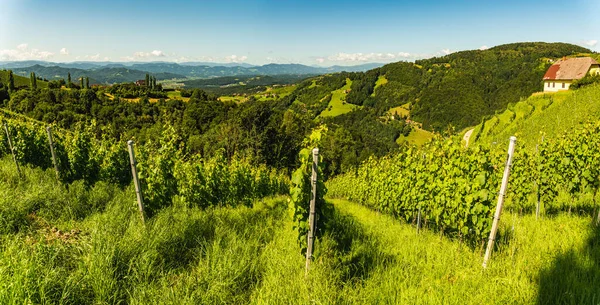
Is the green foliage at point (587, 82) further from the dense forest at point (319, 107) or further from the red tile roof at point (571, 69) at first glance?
the dense forest at point (319, 107)

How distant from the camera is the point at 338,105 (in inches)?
5103

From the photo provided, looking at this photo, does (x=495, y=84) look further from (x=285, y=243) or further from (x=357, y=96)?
(x=285, y=243)

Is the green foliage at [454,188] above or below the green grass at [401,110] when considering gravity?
above

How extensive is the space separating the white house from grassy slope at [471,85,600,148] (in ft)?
36.3

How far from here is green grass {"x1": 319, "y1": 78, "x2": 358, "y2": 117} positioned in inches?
4771

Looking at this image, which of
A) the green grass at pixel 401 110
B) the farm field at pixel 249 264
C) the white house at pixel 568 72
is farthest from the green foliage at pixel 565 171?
the green grass at pixel 401 110

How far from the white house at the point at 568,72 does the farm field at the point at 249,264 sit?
2092 inches

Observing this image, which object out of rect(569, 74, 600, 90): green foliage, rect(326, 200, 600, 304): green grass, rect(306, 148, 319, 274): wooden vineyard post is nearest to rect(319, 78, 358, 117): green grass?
rect(569, 74, 600, 90): green foliage

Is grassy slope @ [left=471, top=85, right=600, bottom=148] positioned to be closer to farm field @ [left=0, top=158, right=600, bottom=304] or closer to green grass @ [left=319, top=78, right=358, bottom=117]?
farm field @ [left=0, top=158, right=600, bottom=304]

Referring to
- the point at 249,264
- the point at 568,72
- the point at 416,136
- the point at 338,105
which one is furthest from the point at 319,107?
the point at 249,264

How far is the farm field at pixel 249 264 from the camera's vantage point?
9.71 ft

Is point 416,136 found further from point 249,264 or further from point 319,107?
point 249,264

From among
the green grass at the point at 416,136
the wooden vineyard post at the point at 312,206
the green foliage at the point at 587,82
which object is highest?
the green foliage at the point at 587,82

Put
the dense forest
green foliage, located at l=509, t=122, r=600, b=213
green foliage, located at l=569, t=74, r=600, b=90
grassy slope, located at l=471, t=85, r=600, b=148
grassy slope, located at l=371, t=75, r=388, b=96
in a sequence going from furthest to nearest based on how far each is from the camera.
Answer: grassy slope, located at l=371, t=75, r=388, b=96 → the dense forest → green foliage, located at l=569, t=74, r=600, b=90 → grassy slope, located at l=471, t=85, r=600, b=148 → green foliage, located at l=509, t=122, r=600, b=213
